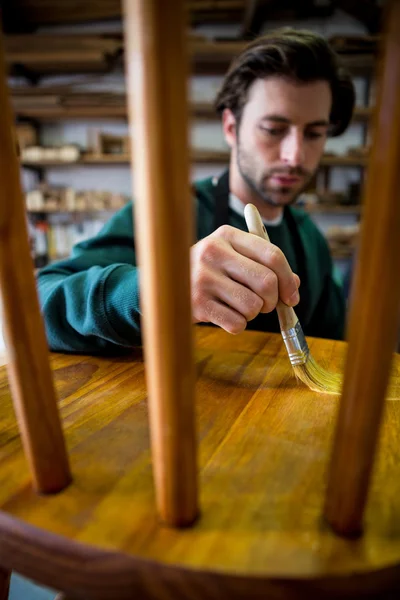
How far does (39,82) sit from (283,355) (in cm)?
297

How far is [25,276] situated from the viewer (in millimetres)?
230

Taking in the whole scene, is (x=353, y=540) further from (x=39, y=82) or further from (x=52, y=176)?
Answer: (x=39, y=82)

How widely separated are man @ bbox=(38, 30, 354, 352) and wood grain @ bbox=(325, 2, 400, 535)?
10.0 inches

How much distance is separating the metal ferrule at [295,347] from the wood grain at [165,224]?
27 cm

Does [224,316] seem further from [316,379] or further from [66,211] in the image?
[66,211]

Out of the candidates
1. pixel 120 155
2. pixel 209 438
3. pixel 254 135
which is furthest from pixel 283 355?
pixel 120 155

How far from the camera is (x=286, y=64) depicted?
97 cm

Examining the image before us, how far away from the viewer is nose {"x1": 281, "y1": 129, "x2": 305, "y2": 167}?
1.01 meters

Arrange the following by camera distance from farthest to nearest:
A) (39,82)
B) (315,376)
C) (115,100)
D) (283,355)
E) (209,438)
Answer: (39,82), (115,100), (283,355), (315,376), (209,438)

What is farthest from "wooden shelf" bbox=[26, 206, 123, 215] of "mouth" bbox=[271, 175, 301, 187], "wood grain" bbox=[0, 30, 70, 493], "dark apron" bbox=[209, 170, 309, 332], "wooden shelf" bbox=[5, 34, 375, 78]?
"wood grain" bbox=[0, 30, 70, 493]

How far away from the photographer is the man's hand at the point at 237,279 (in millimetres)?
456

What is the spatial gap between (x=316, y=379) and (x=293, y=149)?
0.78 metres

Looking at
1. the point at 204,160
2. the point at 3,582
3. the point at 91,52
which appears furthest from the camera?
the point at 204,160

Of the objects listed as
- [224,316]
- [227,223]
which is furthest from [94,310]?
[227,223]
